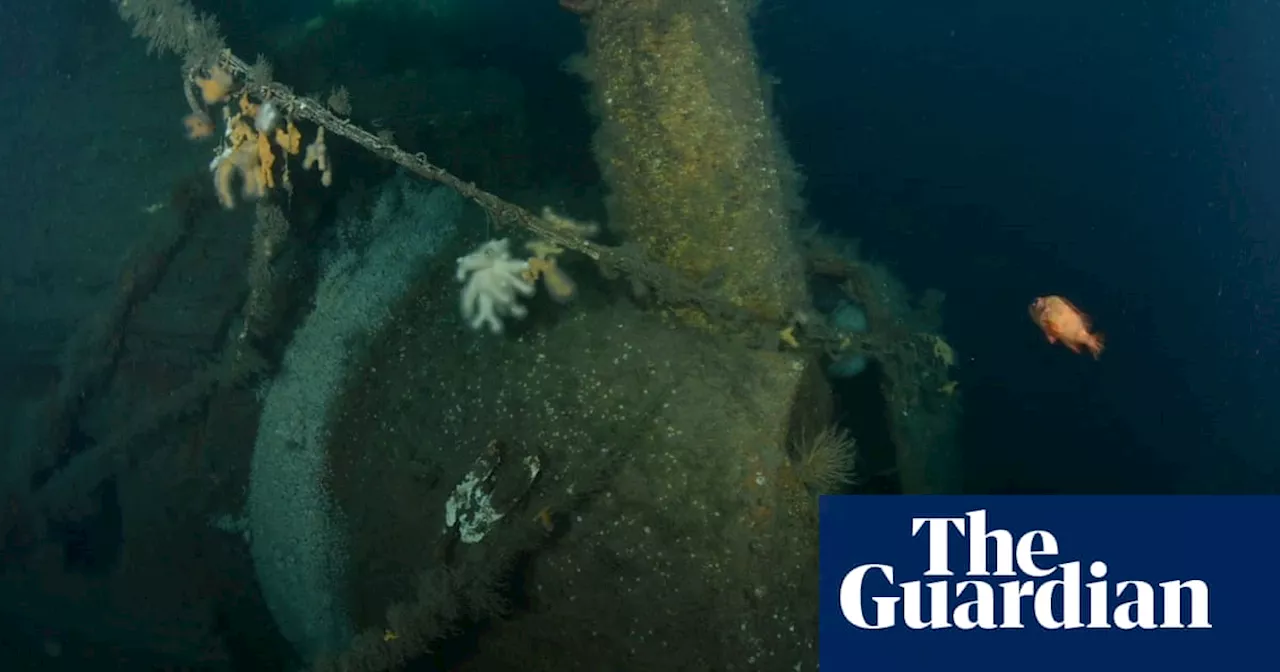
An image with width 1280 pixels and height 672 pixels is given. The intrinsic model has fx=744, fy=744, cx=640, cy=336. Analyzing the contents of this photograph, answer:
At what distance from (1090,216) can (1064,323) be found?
1.62ft

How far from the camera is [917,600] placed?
2889mm

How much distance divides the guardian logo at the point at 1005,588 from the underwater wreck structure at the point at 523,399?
0.81 feet

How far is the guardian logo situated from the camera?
9.43 feet

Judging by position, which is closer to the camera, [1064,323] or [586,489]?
[586,489]

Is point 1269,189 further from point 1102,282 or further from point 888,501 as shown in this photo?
point 888,501

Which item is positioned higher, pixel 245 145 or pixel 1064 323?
pixel 245 145

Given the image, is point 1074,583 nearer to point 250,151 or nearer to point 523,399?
point 523,399

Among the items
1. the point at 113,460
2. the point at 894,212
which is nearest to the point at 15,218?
the point at 113,460

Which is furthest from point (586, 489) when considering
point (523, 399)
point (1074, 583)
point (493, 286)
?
point (1074, 583)

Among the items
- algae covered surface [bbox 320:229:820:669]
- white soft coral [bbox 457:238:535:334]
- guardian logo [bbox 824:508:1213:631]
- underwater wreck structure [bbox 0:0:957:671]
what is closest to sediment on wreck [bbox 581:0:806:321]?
underwater wreck structure [bbox 0:0:957:671]

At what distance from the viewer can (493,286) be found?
2.92 metres

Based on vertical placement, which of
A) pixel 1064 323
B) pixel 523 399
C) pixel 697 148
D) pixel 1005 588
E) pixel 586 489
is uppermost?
pixel 697 148

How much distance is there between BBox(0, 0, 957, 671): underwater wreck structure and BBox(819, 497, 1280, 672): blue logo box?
0.27m

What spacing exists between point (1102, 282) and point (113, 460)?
4.24m
